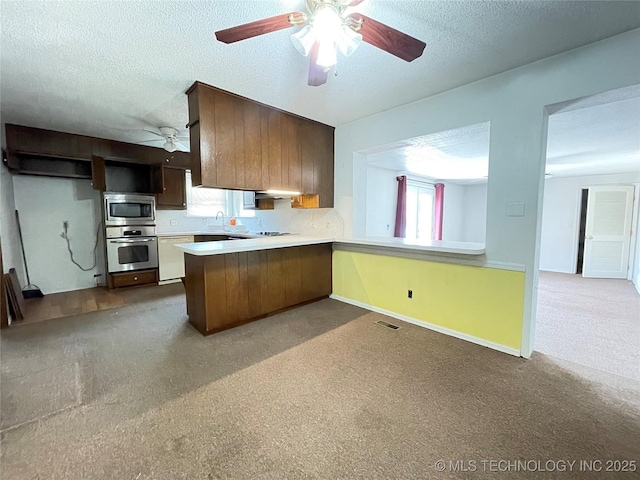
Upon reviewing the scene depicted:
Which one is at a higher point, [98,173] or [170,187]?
[98,173]

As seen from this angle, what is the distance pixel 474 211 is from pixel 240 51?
810 cm

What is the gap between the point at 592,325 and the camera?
3197 millimetres

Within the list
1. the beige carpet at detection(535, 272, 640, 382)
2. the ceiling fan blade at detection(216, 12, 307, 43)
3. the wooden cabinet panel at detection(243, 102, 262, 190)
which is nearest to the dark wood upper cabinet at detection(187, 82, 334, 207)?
the wooden cabinet panel at detection(243, 102, 262, 190)

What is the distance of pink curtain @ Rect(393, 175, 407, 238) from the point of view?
604 cm

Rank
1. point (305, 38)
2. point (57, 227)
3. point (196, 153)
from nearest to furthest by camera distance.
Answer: point (305, 38) → point (196, 153) → point (57, 227)

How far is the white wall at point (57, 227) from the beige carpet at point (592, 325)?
21.3 ft

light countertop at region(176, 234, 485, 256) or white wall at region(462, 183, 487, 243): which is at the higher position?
white wall at region(462, 183, 487, 243)

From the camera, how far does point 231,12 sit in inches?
65.7

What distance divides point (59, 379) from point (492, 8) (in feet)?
12.9

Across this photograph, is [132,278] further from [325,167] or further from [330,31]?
[330,31]

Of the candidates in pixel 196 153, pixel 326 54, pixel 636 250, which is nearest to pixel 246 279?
pixel 196 153

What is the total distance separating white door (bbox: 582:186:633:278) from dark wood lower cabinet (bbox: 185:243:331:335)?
6.10 metres

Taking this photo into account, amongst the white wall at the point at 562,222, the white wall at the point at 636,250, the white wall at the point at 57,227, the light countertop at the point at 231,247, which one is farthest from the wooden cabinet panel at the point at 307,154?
the white wall at the point at 636,250

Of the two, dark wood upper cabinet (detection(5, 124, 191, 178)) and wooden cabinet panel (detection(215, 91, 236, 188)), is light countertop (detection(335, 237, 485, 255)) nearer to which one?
wooden cabinet panel (detection(215, 91, 236, 188))
